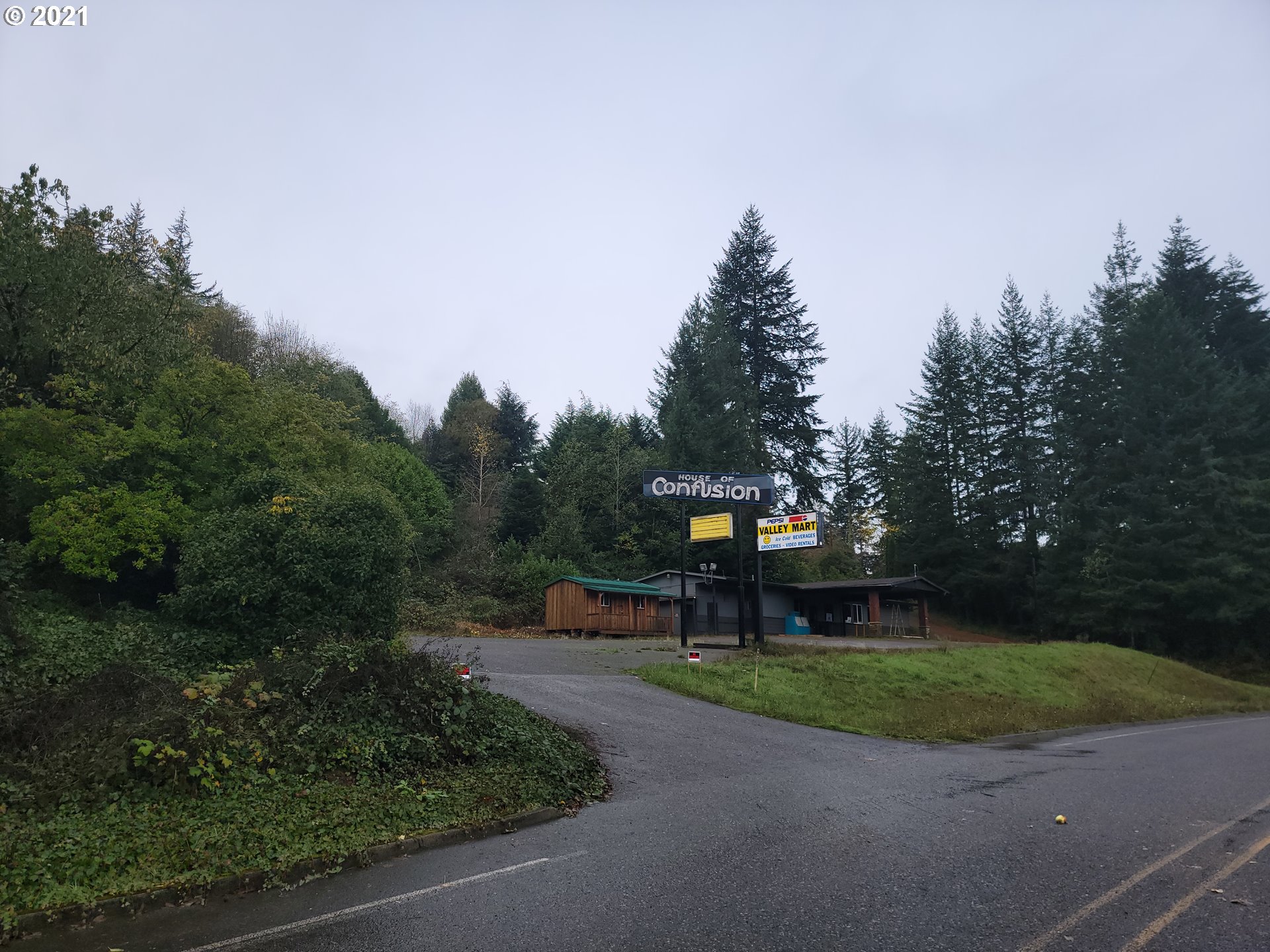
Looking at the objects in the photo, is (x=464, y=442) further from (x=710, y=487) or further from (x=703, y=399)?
(x=710, y=487)

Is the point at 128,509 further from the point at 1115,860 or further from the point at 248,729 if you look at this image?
the point at 1115,860

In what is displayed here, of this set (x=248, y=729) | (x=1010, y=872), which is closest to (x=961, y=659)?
(x=1010, y=872)

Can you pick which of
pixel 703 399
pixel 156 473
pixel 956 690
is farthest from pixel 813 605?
pixel 156 473

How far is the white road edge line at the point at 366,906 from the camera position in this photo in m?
4.88

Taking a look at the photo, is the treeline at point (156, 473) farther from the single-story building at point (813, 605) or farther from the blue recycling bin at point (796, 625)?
the blue recycling bin at point (796, 625)

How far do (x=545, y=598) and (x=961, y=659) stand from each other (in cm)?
2013

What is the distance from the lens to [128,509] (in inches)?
618

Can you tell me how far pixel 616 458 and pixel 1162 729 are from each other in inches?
1399

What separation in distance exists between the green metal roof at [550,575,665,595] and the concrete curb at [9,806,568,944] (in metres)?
27.6

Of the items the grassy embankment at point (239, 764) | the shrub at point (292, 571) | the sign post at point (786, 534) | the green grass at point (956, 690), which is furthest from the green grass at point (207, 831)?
the sign post at point (786, 534)

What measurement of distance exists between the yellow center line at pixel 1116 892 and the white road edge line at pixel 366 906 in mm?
3685

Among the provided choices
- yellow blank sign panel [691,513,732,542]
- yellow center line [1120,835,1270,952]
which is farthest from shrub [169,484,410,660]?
yellow blank sign panel [691,513,732,542]

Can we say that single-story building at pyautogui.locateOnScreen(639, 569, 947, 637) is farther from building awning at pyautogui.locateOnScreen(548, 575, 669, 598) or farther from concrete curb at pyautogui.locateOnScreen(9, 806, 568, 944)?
concrete curb at pyautogui.locateOnScreen(9, 806, 568, 944)

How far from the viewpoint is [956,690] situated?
22516mm
